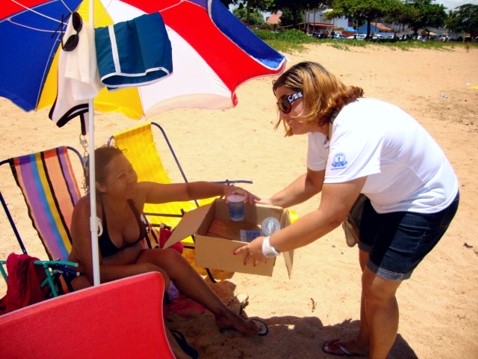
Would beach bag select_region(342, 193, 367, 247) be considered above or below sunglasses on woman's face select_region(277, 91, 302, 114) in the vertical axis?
below

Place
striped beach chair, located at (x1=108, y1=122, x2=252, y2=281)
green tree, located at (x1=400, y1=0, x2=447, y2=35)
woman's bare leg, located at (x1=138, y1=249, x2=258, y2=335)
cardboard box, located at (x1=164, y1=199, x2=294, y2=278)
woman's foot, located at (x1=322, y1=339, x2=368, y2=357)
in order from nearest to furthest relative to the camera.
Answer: cardboard box, located at (x1=164, y1=199, x2=294, y2=278)
woman's bare leg, located at (x1=138, y1=249, x2=258, y2=335)
woman's foot, located at (x1=322, y1=339, x2=368, y2=357)
striped beach chair, located at (x1=108, y1=122, x2=252, y2=281)
green tree, located at (x1=400, y1=0, x2=447, y2=35)

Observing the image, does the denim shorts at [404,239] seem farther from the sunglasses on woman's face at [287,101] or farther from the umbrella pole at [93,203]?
the umbrella pole at [93,203]

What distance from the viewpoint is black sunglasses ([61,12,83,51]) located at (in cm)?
164

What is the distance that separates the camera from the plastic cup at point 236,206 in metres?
2.76

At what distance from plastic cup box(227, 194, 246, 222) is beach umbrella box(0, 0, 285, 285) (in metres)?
0.63

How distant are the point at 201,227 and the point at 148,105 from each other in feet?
3.77

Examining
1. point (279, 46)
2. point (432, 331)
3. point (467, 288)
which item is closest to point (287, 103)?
point (432, 331)

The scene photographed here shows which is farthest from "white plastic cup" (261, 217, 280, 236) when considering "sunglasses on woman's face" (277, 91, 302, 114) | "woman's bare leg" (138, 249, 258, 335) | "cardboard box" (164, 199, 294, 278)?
"sunglasses on woman's face" (277, 91, 302, 114)

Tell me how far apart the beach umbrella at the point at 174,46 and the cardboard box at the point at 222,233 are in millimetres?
740

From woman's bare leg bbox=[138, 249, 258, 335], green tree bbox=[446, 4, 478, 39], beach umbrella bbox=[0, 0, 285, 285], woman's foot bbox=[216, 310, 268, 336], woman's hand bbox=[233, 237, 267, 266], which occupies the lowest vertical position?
green tree bbox=[446, 4, 478, 39]

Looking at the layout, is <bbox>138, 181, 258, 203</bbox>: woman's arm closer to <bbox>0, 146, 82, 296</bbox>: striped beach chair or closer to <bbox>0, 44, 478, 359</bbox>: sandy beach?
<bbox>0, 146, 82, 296</bbox>: striped beach chair

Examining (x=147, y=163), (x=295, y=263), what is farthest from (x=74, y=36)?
(x=295, y=263)

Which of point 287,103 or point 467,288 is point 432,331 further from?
point 287,103

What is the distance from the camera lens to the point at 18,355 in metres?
1.54
